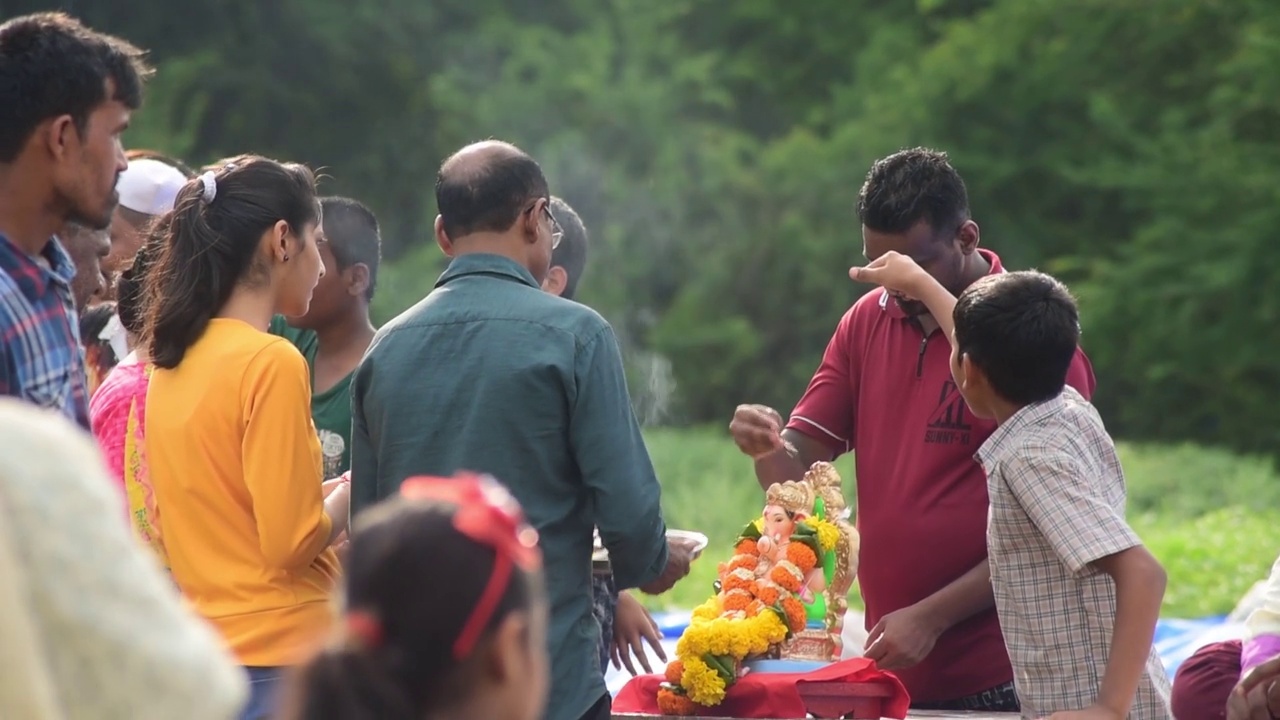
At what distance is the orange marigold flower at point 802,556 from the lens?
3547 millimetres

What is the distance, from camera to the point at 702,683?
336cm

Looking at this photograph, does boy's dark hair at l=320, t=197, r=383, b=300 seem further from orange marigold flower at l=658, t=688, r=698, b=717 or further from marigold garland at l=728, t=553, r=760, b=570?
orange marigold flower at l=658, t=688, r=698, b=717

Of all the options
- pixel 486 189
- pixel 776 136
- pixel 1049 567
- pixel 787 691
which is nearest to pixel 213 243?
pixel 486 189

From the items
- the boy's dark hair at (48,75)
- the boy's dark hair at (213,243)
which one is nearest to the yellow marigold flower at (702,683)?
the boy's dark hair at (213,243)

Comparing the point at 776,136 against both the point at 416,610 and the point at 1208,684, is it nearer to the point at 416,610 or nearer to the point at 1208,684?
the point at 1208,684

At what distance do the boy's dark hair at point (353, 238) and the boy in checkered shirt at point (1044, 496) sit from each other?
173cm

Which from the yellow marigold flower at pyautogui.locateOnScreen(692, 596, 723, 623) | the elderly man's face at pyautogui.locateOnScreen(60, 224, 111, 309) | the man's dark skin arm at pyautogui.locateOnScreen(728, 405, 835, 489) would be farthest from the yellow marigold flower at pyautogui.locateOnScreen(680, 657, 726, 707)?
the elderly man's face at pyautogui.locateOnScreen(60, 224, 111, 309)

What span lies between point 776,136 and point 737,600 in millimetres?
15164

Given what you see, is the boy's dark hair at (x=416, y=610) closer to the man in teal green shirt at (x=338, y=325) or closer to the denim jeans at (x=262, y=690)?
the denim jeans at (x=262, y=690)

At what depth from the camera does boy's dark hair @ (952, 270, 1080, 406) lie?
3135 mm

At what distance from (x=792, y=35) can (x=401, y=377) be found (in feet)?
51.6

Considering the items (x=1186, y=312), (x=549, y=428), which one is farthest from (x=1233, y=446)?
(x=549, y=428)

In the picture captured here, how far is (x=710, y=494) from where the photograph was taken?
12.0 metres

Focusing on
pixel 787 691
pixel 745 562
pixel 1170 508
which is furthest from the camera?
pixel 1170 508
